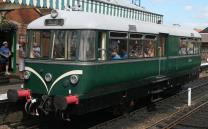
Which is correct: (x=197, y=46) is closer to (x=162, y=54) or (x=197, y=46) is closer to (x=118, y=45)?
(x=162, y=54)

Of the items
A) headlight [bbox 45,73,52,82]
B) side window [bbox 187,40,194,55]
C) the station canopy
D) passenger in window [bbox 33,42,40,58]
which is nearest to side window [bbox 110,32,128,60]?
the station canopy

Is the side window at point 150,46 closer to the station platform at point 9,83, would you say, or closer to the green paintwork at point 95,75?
the green paintwork at point 95,75

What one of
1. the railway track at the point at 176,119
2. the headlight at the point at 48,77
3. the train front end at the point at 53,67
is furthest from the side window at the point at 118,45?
the railway track at the point at 176,119

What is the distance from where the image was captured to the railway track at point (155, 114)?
12.2 m

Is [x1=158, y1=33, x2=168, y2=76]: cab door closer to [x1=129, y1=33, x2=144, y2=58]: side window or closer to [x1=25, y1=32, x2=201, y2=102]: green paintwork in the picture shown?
[x1=25, y1=32, x2=201, y2=102]: green paintwork

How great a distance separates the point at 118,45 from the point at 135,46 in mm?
1173

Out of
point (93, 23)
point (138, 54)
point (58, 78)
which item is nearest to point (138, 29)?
point (138, 54)

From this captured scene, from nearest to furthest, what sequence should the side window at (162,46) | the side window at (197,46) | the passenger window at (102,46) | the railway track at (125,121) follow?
the passenger window at (102,46) → the railway track at (125,121) → the side window at (162,46) → the side window at (197,46)

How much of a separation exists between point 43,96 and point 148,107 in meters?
5.47

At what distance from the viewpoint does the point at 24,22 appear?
19281 millimetres

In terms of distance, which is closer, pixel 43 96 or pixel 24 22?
pixel 43 96

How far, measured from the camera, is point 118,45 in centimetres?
1194

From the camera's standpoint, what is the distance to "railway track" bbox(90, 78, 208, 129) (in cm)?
1221

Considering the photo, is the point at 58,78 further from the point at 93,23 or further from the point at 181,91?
the point at 181,91
